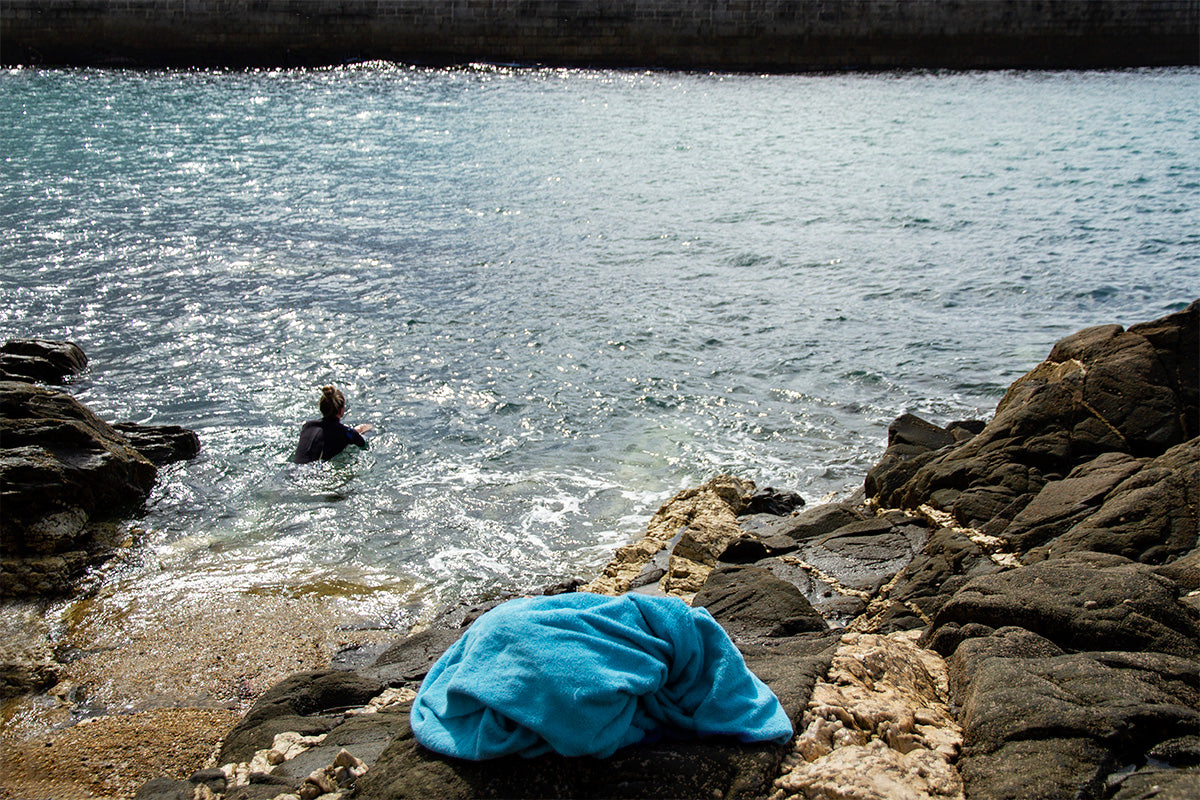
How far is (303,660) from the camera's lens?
5902 millimetres

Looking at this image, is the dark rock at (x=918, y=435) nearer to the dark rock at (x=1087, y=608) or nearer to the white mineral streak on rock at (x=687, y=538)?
the white mineral streak on rock at (x=687, y=538)

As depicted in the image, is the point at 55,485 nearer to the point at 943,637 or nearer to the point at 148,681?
the point at 148,681

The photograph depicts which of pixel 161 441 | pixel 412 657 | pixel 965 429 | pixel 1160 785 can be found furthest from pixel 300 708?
pixel 965 429

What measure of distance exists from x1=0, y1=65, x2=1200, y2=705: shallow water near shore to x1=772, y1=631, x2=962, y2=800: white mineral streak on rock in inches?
142

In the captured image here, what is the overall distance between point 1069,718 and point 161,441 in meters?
8.58

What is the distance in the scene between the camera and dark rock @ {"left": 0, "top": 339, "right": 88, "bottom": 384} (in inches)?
401

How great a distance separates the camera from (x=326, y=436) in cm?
904

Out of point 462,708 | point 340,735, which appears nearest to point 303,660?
point 340,735

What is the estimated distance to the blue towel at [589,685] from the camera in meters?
3.02

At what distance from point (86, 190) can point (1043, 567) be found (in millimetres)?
20978

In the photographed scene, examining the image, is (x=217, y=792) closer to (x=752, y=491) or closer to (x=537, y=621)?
(x=537, y=621)

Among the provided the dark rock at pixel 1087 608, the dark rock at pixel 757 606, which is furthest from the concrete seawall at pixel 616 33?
the dark rock at pixel 1087 608

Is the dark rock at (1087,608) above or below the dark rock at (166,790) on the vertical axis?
above

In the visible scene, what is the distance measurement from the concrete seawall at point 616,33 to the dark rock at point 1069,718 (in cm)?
4297
